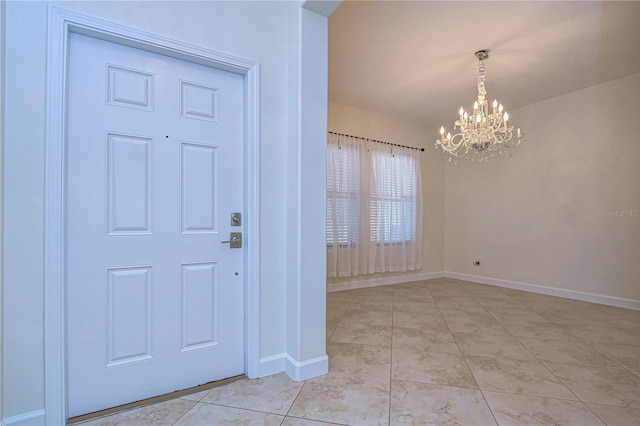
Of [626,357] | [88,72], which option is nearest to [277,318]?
[88,72]

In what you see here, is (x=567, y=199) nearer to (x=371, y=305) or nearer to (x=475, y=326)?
(x=475, y=326)

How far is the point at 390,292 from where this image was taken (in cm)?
441

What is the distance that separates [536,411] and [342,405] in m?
1.03

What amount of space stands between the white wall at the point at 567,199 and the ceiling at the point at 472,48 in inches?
13.2

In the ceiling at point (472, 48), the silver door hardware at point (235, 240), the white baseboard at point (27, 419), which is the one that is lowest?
the white baseboard at point (27, 419)

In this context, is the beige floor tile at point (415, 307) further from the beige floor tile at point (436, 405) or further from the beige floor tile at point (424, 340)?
the beige floor tile at point (436, 405)

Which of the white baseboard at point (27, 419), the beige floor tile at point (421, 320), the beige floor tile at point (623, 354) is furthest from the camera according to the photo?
the beige floor tile at point (421, 320)

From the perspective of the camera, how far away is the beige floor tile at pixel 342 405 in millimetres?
1586

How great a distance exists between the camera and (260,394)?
1795 mm

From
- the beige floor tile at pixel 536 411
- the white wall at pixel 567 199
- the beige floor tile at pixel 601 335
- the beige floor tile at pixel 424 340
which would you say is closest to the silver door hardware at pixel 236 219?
the beige floor tile at pixel 424 340

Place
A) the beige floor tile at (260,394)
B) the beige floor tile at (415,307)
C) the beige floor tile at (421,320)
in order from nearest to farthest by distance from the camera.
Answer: the beige floor tile at (260,394) < the beige floor tile at (421,320) < the beige floor tile at (415,307)

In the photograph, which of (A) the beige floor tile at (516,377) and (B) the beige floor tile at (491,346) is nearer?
(A) the beige floor tile at (516,377)

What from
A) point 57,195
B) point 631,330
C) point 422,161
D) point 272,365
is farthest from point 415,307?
point 57,195

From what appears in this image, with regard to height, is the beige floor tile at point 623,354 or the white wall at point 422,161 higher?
the white wall at point 422,161
